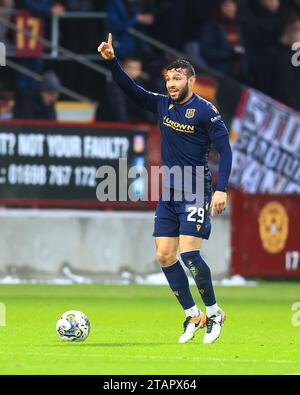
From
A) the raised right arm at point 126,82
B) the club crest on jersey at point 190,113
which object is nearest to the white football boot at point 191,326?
the club crest on jersey at point 190,113

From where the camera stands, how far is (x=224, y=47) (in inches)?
867

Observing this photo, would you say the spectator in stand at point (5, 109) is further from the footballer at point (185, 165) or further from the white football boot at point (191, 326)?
the white football boot at point (191, 326)

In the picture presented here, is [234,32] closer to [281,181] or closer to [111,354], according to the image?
[281,181]

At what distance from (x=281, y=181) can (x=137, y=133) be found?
235cm

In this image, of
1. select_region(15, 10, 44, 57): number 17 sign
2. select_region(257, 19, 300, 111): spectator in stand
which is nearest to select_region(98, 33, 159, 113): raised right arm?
select_region(257, 19, 300, 111): spectator in stand

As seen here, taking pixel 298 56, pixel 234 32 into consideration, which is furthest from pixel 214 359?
pixel 234 32

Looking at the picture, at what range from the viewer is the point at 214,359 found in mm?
10922

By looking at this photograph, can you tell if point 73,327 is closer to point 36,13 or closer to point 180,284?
point 180,284

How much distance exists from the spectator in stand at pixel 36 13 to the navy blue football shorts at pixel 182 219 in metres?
9.91

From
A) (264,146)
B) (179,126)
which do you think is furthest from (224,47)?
(179,126)

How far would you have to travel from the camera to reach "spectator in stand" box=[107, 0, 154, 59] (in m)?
21.7

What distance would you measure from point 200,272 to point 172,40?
10.7 metres

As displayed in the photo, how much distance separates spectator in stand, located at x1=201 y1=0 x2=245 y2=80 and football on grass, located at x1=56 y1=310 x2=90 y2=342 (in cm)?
1047

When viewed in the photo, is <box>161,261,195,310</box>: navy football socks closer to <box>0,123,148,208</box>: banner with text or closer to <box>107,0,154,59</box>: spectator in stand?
<box>0,123,148,208</box>: banner with text
